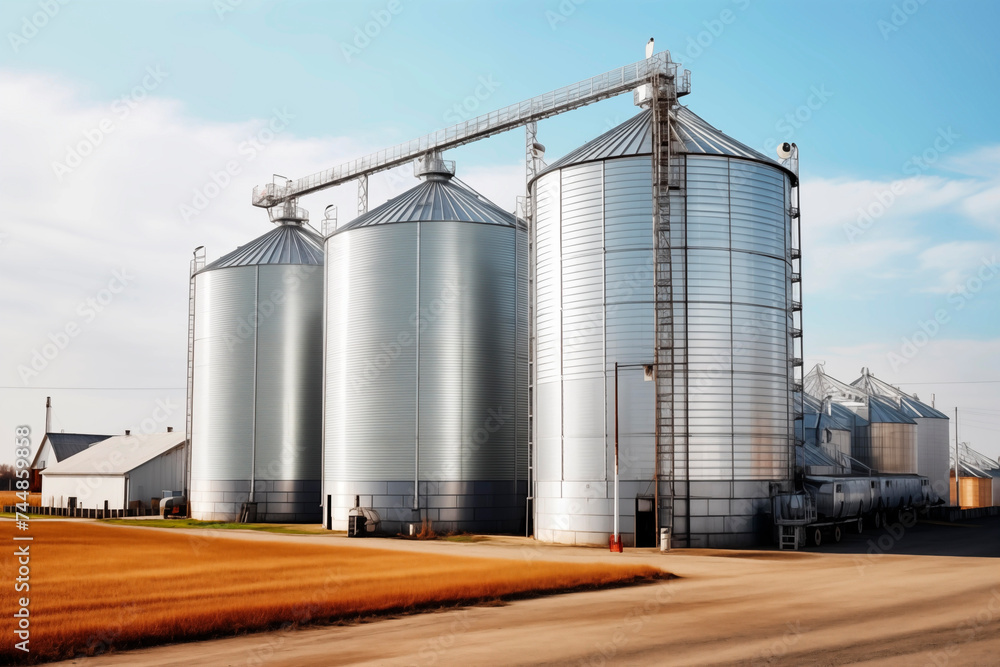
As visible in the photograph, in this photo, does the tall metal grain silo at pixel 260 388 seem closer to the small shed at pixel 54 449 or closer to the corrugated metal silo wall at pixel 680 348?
the corrugated metal silo wall at pixel 680 348

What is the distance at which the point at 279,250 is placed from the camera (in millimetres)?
67500

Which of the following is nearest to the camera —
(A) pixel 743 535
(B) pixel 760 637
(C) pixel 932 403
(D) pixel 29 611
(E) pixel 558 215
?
(B) pixel 760 637

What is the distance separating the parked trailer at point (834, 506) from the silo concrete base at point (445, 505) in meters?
15.8

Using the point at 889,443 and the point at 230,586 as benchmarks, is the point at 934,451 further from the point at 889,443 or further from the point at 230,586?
the point at 230,586

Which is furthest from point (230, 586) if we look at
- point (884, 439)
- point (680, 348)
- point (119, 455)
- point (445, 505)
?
point (119, 455)

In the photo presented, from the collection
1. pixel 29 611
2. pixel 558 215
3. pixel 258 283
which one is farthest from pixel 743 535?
pixel 258 283

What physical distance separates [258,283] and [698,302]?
3432cm

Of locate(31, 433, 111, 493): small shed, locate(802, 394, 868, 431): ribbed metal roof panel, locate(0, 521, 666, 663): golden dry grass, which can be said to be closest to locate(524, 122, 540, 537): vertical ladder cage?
locate(0, 521, 666, 663): golden dry grass

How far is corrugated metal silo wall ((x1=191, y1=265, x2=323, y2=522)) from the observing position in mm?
63938

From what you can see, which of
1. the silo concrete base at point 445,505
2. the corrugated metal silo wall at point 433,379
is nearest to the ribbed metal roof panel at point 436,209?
the corrugated metal silo wall at point 433,379

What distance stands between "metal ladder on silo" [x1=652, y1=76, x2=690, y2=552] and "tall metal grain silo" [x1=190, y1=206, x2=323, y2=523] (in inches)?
1158

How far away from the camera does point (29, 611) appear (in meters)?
20.5

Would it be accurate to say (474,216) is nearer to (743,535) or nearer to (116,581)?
(743,535)

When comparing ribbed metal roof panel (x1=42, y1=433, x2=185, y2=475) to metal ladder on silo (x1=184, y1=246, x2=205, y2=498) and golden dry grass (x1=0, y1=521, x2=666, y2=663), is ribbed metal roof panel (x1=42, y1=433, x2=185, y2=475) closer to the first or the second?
metal ladder on silo (x1=184, y1=246, x2=205, y2=498)
